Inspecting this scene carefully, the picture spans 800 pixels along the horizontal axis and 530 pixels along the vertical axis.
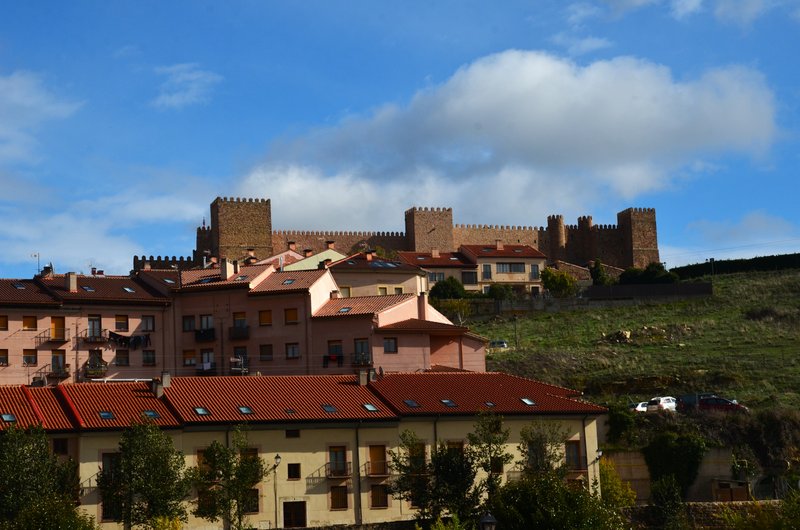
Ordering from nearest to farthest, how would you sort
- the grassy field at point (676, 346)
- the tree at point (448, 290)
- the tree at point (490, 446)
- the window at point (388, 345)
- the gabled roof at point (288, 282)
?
the tree at point (490, 446)
the window at point (388, 345)
the gabled roof at point (288, 282)
the grassy field at point (676, 346)
the tree at point (448, 290)

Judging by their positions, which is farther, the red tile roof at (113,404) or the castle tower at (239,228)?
the castle tower at (239,228)

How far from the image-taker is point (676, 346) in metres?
79.2

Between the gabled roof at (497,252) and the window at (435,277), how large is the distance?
3.48 meters

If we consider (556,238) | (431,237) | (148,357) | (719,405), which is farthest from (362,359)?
(556,238)

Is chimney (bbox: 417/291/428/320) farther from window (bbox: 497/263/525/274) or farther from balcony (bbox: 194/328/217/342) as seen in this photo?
window (bbox: 497/263/525/274)

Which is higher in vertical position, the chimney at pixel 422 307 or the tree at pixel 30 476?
the chimney at pixel 422 307

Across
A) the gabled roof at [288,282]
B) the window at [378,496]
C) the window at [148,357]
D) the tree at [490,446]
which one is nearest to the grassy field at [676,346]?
the gabled roof at [288,282]

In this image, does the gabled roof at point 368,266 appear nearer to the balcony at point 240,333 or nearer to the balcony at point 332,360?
the balcony at point 240,333

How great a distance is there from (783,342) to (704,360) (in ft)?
26.0

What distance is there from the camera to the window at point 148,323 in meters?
61.5

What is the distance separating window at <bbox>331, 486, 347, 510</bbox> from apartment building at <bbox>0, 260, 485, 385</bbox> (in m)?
12.1

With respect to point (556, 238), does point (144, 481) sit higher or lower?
lower

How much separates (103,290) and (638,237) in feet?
233

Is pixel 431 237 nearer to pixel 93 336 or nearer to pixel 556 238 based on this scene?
pixel 556 238
